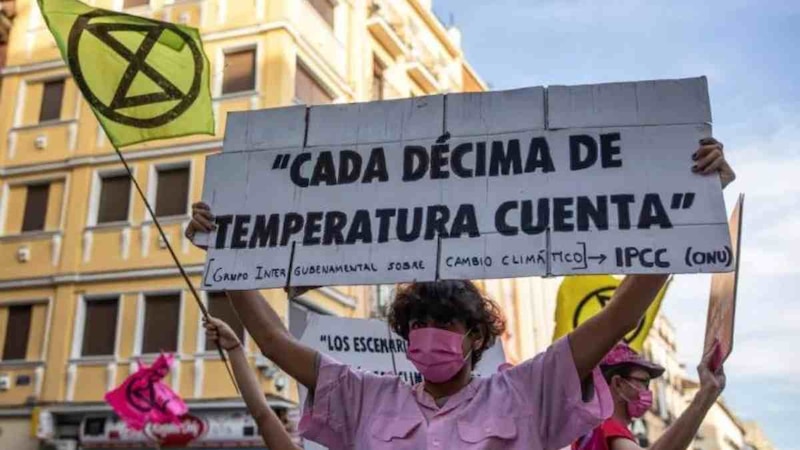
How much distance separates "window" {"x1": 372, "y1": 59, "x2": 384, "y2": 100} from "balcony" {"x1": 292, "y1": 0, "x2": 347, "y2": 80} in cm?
167

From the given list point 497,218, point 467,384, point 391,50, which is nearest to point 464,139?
point 497,218

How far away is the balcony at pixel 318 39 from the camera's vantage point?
19.2m

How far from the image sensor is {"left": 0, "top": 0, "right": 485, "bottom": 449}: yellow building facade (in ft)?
55.8

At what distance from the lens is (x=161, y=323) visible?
17297 mm

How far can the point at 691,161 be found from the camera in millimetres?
2779

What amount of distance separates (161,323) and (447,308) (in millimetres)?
15386

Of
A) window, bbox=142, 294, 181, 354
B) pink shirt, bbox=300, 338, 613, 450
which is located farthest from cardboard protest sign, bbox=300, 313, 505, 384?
window, bbox=142, 294, 181, 354

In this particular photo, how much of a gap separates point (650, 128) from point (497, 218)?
57 cm

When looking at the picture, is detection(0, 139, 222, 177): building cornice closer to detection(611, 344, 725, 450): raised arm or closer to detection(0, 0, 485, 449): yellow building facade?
detection(0, 0, 485, 449): yellow building facade

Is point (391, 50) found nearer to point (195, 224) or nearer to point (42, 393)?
point (42, 393)

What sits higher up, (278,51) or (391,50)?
(391,50)

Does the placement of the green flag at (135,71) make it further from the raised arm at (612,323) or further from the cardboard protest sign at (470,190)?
the raised arm at (612,323)

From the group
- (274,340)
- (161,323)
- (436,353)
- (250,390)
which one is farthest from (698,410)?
(161,323)

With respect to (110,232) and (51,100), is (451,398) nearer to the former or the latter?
(110,232)
